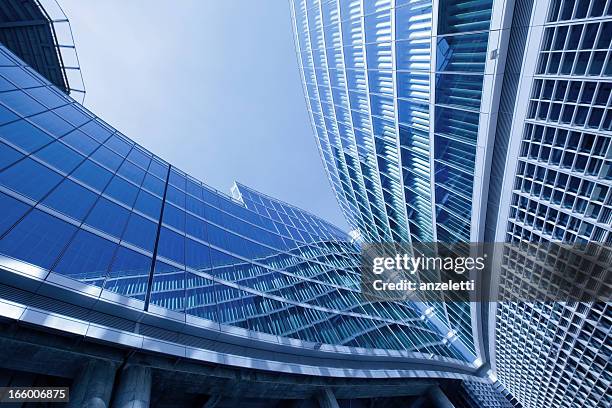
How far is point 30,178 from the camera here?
12.2 metres

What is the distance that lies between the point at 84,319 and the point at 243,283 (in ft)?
32.5

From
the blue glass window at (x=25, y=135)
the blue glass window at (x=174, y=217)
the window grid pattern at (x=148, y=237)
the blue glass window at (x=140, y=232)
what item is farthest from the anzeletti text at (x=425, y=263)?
the blue glass window at (x=25, y=135)

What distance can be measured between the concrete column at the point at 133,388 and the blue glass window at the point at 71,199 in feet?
20.3

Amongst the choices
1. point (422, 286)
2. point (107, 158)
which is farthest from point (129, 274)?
point (422, 286)

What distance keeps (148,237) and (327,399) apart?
1098 centimetres

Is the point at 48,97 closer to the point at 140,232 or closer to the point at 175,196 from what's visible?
the point at 175,196

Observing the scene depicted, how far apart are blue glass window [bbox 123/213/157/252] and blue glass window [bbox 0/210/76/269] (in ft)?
9.20

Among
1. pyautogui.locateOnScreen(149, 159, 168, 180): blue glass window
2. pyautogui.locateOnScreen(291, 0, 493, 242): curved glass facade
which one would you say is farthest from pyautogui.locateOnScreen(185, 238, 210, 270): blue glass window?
pyautogui.locateOnScreen(291, 0, 493, 242): curved glass facade

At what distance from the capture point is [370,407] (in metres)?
19.4

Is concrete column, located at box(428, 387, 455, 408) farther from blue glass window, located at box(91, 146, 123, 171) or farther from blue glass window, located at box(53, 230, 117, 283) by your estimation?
blue glass window, located at box(91, 146, 123, 171)

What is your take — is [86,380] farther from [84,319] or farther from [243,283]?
[243,283]

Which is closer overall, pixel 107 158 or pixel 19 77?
pixel 19 77

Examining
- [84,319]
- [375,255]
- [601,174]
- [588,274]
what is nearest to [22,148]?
[84,319]

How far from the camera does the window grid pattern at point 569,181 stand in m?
11.9
